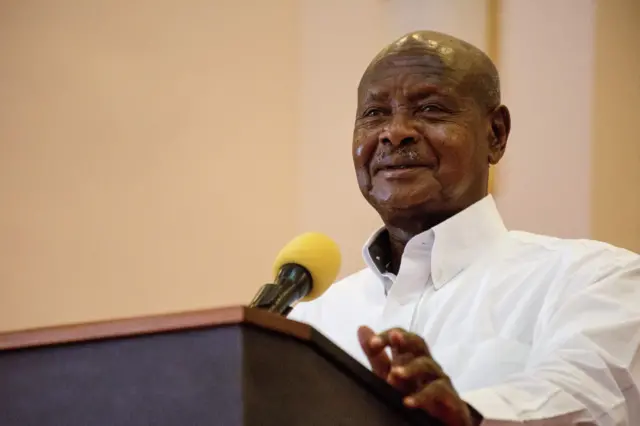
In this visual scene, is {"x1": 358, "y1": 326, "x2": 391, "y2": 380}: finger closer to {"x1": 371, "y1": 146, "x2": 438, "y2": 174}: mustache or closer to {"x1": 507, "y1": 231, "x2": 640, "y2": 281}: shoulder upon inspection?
{"x1": 507, "y1": 231, "x2": 640, "y2": 281}: shoulder

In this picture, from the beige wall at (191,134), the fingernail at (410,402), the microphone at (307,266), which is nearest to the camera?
the fingernail at (410,402)

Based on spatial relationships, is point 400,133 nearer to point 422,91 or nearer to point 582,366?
point 422,91

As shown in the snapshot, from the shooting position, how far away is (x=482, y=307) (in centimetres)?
119

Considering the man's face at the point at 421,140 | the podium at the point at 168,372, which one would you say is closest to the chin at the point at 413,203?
the man's face at the point at 421,140

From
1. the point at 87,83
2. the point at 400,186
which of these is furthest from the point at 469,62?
the point at 87,83

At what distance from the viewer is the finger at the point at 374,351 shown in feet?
2.51

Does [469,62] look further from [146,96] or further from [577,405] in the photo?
[146,96]

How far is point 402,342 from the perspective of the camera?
772 mm

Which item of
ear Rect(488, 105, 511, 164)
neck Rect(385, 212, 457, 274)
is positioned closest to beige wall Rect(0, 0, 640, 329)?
ear Rect(488, 105, 511, 164)

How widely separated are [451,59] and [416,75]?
6cm

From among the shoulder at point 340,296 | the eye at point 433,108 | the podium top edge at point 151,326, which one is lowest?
the shoulder at point 340,296

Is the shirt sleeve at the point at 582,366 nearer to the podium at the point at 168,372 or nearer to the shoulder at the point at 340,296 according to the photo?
the podium at the point at 168,372

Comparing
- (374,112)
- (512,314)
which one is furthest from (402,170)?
(512,314)

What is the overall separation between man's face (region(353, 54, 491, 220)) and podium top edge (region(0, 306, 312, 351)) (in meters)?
0.64
